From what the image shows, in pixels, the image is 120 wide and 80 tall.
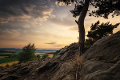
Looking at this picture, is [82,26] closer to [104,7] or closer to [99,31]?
[104,7]

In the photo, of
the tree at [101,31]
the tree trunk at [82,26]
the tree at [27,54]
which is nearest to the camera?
the tree trunk at [82,26]

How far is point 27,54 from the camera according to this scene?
86.3 feet

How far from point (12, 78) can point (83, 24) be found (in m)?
10.8

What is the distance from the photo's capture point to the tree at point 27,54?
25.2m

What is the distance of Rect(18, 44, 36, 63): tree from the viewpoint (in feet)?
82.8

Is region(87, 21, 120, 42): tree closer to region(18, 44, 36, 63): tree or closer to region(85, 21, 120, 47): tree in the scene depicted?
region(85, 21, 120, 47): tree

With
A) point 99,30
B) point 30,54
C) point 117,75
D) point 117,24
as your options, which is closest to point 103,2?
point 117,75

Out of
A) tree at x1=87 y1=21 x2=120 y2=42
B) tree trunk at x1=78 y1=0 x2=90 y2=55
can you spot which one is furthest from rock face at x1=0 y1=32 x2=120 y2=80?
tree at x1=87 y1=21 x2=120 y2=42

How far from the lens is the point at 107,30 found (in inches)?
878

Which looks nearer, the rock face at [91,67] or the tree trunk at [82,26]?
the rock face at [91,67]

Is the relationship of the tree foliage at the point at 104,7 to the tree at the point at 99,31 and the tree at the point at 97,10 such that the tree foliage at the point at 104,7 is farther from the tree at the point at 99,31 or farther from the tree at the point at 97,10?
the tree at the point at 99,31

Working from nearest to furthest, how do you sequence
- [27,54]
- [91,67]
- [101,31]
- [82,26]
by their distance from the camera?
1. [91,67]
2. [82,26]
3. [101,31]
4. [27,54]

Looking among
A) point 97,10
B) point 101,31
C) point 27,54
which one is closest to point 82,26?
point 97,10

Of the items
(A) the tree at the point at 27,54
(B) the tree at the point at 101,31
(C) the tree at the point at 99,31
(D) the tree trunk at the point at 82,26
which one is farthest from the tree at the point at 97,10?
(A) the tree at the point at 27,54
